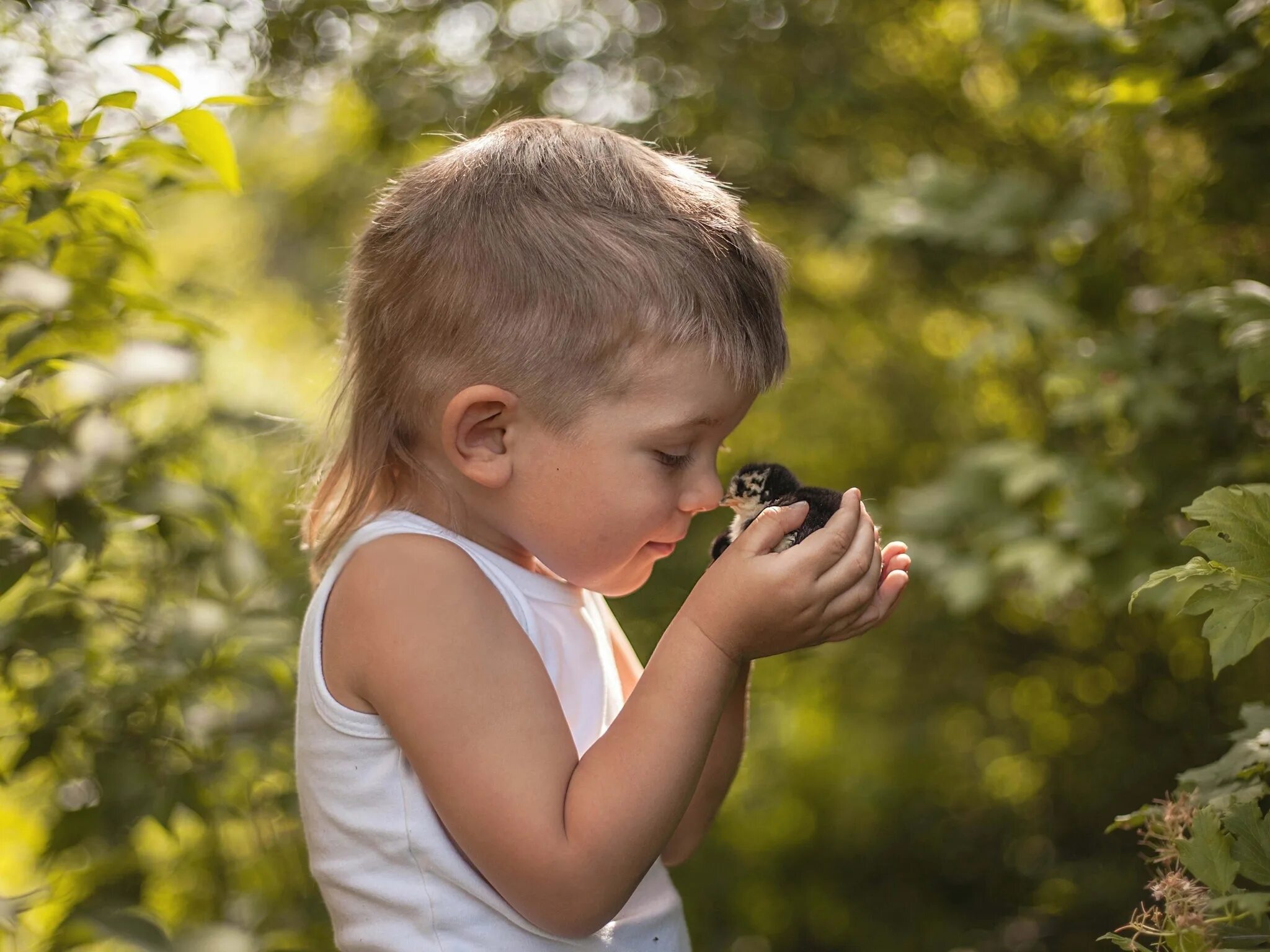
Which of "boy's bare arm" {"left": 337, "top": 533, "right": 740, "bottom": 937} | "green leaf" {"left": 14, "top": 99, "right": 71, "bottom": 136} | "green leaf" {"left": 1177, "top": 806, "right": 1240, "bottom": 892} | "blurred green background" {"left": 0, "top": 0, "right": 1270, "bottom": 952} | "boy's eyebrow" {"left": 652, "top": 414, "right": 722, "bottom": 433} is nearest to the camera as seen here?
"green leaf" {"left": 1177, "top": 806, "right": 1240, "bottom": 892}

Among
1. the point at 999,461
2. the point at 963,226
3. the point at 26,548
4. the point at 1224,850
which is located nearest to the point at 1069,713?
the point at 999,461

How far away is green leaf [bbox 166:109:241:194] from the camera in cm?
159

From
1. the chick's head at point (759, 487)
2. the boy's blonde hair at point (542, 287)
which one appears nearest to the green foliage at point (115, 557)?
the boy's blonde hair at point (542, 287)

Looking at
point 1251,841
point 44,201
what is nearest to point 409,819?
point 1251,841

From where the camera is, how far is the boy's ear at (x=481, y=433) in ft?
4.47

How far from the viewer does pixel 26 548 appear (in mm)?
1610

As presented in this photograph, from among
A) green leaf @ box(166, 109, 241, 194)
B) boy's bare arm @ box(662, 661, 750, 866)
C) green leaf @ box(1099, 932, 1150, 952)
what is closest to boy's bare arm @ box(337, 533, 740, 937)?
boy's bare arm @ box(662, 661, 750, 866)

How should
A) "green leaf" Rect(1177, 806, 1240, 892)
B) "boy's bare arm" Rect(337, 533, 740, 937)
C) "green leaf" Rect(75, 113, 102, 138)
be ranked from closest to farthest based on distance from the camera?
"green leaf" Rect(1177, 806, 1240, 892) → "boy's bare arm" Rect(337, 533, 740, 937) → "green leaf" Rect(75, 113, 102, 138)

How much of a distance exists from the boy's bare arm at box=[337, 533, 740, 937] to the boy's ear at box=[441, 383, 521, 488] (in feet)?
0.46

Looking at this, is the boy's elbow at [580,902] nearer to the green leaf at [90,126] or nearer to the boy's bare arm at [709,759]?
the boy's bare arm at [709,759]

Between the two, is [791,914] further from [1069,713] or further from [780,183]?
[780,183]

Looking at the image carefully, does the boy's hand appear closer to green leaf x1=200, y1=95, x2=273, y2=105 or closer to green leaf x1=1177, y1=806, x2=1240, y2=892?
green leaf x1=1177, y1=806, x2=1240, y2=892

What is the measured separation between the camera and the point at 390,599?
4.24ft

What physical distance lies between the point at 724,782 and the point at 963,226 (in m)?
1.66
